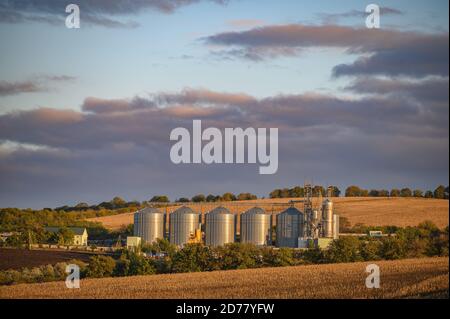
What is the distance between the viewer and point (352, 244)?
201 ft

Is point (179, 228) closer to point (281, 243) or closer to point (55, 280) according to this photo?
point (281, 243)

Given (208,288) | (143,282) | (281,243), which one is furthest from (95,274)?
(281,243)

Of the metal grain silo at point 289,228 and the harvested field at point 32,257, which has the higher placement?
the metal grain silo at point 289,228

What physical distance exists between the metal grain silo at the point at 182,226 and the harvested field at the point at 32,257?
10.3 meters

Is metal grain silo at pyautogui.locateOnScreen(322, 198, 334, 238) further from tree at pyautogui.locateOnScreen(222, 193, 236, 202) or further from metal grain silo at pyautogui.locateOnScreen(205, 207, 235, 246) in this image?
tree at pyautogui.locateOnScreen(222, 193, 236, 202)

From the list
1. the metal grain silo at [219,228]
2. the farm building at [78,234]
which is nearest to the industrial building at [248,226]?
the metal grain silo at [219,228]

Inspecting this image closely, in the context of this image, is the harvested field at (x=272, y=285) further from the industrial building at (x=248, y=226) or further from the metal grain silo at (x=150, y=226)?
the metal grain silo at (x=150, y=226)

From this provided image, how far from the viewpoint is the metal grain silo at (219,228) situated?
82688 millimetres

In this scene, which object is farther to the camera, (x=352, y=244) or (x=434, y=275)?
(x=352, y=244)

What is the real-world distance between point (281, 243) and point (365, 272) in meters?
34.7

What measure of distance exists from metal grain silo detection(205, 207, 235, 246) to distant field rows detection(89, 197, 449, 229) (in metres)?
9.67

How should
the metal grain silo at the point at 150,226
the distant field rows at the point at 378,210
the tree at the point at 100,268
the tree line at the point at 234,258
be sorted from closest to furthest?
the tree at the point at 100,268 → the tree line at the point at 234,258 → the metal grain silo at the point at 150,226 → the distant field rows at the point at 378,210

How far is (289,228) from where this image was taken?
81.1m
